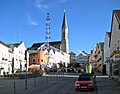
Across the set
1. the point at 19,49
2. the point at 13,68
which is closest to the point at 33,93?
the point at 13,68

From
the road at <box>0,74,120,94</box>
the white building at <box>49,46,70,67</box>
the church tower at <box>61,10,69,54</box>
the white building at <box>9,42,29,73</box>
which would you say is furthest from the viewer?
the church tower at <box>61,10,69,54</box>

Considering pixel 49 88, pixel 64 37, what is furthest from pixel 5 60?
pixel 64 37

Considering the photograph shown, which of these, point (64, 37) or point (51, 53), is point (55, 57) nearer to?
point (51, 53)

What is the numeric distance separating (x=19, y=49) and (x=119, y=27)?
5552 centimetres

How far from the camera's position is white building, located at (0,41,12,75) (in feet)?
241

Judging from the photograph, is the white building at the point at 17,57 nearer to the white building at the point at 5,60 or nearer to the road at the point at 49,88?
the white building at the point at 5,60

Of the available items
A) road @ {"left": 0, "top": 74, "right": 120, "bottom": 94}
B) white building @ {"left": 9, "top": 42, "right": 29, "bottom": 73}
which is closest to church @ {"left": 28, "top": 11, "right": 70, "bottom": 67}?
white building @ {"left": 9, "top": 42, "right": 29, "bottom": 73}

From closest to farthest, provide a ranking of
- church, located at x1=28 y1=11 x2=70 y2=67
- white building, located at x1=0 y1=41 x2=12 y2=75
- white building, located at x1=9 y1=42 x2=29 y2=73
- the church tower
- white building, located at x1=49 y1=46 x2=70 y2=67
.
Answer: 1. white building, located at x1=0 y1=41 x2=12 y2=75
2. white building, located at x1=9 y1=42 x2=29 y2=73
3. church, located at x1=28 y1=11 x2=70 y2=67
4. white building, located at x1=49 y1=46 x2=70 y2=67
5. the church tower

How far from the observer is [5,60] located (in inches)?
3012

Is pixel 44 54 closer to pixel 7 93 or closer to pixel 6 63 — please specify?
pixel 6 63

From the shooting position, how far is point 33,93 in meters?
24.0

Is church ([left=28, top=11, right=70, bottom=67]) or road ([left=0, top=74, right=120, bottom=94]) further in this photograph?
church ([left=28, top=11, right=70, bottom=67])

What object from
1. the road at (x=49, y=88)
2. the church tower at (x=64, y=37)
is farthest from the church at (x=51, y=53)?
the road at (x=49, y=88)

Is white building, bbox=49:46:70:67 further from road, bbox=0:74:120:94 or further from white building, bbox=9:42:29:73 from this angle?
road, bbox=0:74:120:94
